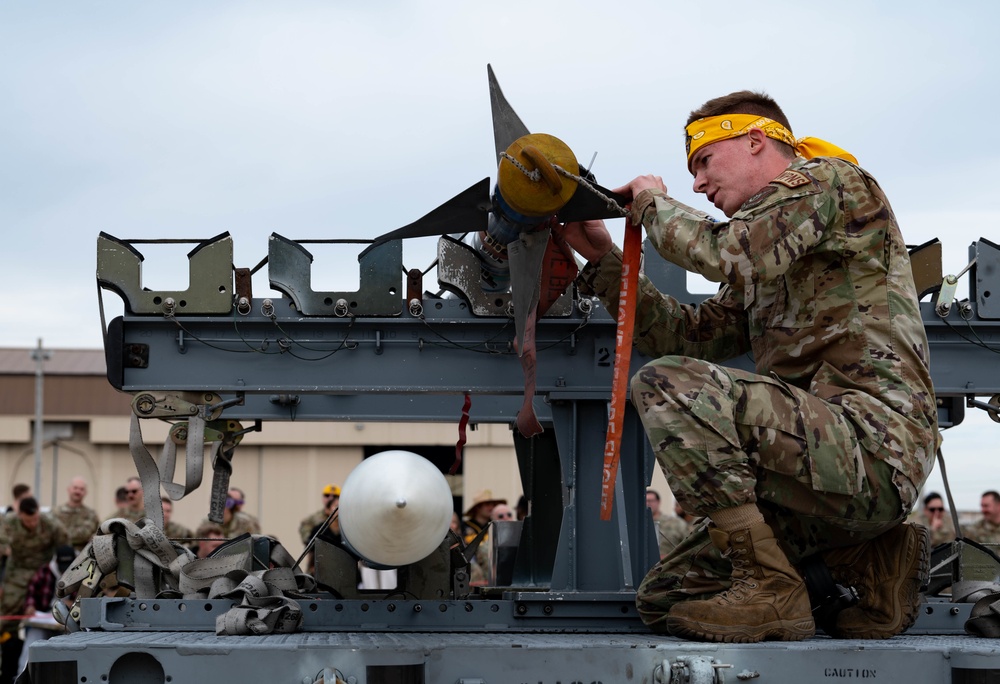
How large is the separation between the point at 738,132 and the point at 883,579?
5.50ft

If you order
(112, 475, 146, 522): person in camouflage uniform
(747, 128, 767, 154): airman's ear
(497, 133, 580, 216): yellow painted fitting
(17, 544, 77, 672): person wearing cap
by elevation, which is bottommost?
(17, 544, 77, 672): person wearing cap

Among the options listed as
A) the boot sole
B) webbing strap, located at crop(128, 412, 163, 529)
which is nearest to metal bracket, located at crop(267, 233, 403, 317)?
webbing strap, located at crop(128, 412, 163, 529)

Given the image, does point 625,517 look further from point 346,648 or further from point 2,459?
point 2,459

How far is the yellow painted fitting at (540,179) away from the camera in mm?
4320

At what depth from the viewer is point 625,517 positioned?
532 centimetres

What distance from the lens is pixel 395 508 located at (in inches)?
172

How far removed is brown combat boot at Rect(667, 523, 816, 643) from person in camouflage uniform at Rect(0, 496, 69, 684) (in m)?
9.95

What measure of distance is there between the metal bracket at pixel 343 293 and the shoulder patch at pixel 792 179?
72.8 inches

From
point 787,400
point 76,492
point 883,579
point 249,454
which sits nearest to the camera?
point 787,400

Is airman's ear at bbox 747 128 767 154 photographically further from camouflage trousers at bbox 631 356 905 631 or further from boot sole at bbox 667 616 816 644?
boot sole at bbox 667 616 816 644

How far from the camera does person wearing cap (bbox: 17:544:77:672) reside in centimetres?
1134

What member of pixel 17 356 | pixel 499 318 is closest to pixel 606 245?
pixel 499 318

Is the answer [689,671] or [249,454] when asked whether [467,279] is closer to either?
[689,671]

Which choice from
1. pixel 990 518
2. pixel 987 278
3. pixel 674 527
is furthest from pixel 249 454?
pixel 987 278
